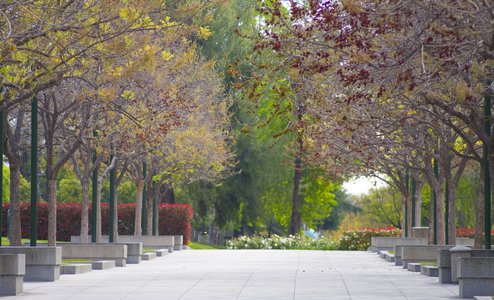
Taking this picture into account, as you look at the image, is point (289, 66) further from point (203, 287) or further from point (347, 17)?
point (203, 287)

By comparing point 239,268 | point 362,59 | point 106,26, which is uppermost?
point 106,26

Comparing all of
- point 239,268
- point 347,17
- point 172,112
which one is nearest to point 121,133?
point 172,112

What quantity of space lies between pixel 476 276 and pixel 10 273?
8.51m

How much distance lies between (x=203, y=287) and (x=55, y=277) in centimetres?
410

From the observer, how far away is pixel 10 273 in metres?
19.5

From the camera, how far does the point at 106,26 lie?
20359mm

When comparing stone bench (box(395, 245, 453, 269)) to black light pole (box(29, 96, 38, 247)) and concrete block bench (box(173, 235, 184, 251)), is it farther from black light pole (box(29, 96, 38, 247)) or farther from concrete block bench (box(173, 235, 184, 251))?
concrete block bench (box(173, 235, 184, 251))

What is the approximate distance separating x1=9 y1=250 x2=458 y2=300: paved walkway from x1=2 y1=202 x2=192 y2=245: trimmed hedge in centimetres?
2106

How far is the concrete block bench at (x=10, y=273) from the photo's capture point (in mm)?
19422

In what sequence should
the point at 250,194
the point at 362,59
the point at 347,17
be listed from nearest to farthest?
the point at 362,59, the point at 347,17, the point at 250,194

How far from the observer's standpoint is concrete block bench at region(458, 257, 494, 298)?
1878cm

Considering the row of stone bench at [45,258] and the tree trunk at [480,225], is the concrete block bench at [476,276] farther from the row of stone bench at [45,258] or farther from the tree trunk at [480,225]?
Answer: the row of stone bench at [45,258]

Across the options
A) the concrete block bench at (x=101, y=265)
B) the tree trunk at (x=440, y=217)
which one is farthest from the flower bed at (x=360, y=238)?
the concrete block bench at (x=101, y=265)

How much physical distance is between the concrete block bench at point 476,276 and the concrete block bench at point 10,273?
26.4ft
